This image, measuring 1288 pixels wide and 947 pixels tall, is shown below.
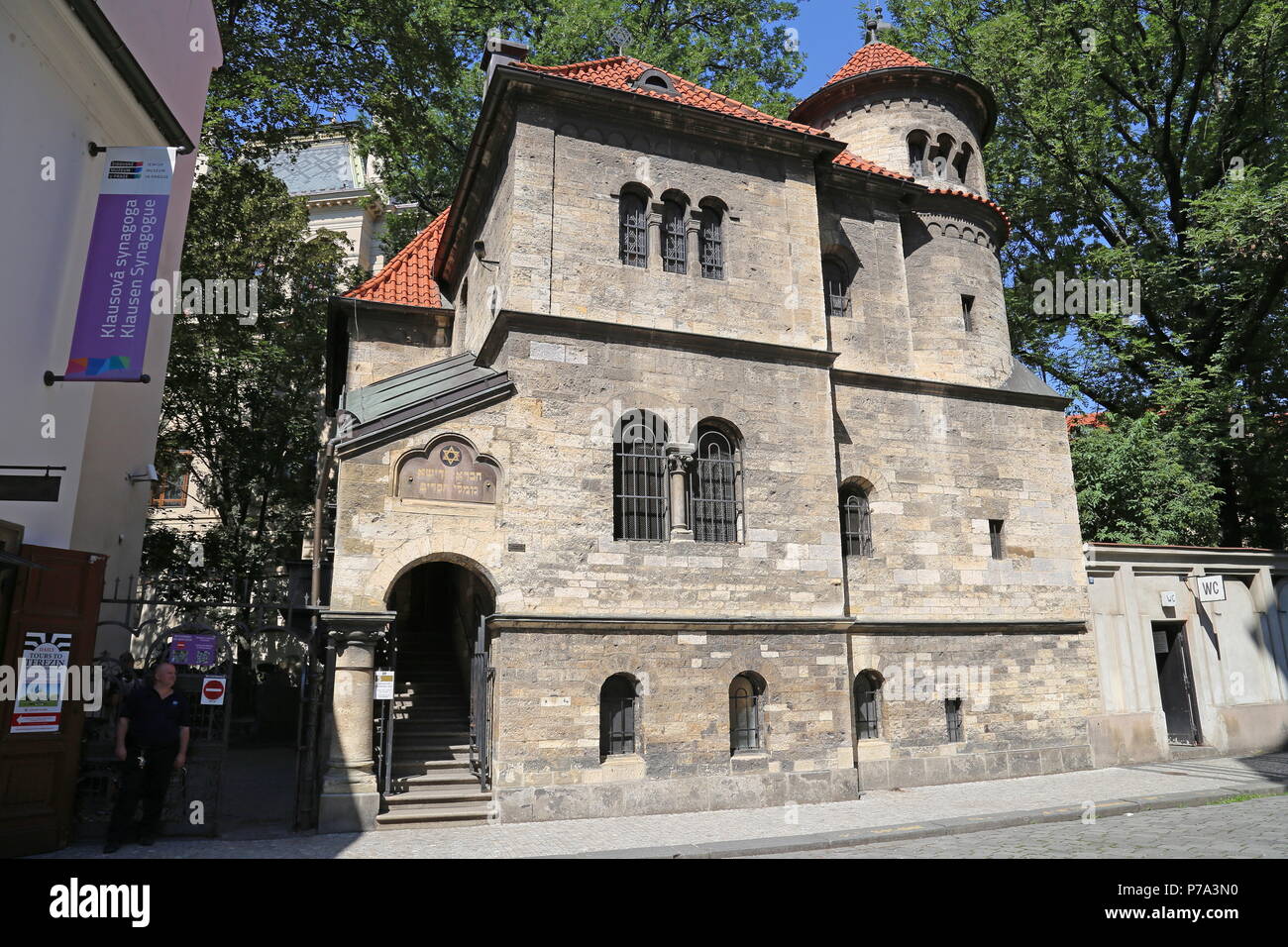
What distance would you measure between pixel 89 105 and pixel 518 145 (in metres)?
5.84

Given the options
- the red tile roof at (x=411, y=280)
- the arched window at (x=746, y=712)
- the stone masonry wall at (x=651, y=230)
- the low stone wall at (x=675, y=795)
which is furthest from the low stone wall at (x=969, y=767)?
the red tile roof at (x=411, y=280)

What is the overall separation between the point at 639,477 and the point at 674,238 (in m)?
4.30

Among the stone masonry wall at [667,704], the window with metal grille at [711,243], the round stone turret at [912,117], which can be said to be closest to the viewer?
the stone masonry wall at [667,704]

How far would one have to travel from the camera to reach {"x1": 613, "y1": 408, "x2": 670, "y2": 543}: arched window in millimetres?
12984

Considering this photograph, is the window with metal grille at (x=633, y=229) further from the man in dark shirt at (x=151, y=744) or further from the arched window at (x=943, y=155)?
the man in dark shirt at (x=151, y=744)

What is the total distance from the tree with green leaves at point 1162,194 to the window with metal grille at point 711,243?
11.7 m

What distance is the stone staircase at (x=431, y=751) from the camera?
36.1ft

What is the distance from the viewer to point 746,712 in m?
12.9

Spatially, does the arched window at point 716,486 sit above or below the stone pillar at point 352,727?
above

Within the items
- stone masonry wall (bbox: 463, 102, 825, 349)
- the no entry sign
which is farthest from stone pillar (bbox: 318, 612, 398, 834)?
stone masonry wall (bbox: 463, 102, 825, 349)

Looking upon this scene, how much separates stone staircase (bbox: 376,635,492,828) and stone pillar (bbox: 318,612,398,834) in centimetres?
37

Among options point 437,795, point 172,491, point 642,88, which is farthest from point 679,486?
point 172,491

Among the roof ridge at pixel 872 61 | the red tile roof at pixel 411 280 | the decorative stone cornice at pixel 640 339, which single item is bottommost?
the decorative stone cornice at pixel 640 339

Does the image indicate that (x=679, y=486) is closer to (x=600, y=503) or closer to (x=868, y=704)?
(x=600, y=503)
